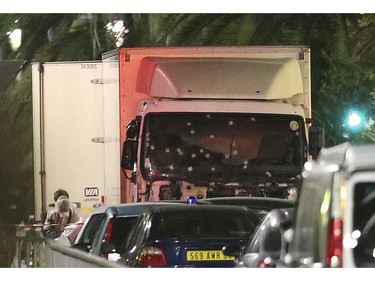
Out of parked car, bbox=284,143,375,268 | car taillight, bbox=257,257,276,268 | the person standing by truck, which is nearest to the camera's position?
parked car, bbox=284,143,375,268

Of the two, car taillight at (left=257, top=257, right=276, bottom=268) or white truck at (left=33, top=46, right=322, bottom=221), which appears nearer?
car taillight at (left=257, top=257, right=276, bottom=268)

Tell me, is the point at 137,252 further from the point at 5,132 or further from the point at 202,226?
the point at 5,132

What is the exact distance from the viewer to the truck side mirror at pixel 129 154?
6102mm

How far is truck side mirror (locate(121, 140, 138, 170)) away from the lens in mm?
6102

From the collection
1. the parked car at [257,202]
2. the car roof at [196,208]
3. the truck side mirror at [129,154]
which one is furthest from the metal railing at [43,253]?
the parked car at [257,202]

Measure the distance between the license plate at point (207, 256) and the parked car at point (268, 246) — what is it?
0.03 metres

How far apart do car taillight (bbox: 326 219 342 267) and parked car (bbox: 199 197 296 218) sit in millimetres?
551

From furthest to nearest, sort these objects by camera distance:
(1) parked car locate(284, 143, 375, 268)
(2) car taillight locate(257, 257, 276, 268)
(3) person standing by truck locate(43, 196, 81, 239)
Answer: (3) person standing by truck locate(43, 196, 81, 239)
(2) car taillight locate(257, 257, 276, 268)
(1) parked car locate(284, 143, 375, 268)

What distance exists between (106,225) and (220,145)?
2.32ft

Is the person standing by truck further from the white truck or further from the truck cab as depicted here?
the truck cab

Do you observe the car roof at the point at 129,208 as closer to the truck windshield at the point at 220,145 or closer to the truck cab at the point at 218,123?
the truck cab at the point at 218,123

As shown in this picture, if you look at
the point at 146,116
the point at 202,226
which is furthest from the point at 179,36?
the point at 202,226

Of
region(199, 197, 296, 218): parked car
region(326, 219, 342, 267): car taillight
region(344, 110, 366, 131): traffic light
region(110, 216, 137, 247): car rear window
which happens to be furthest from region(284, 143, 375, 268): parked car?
region(110, 216, 137, 247): car rear window

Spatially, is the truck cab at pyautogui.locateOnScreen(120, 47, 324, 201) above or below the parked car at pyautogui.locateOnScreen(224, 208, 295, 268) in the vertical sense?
above
